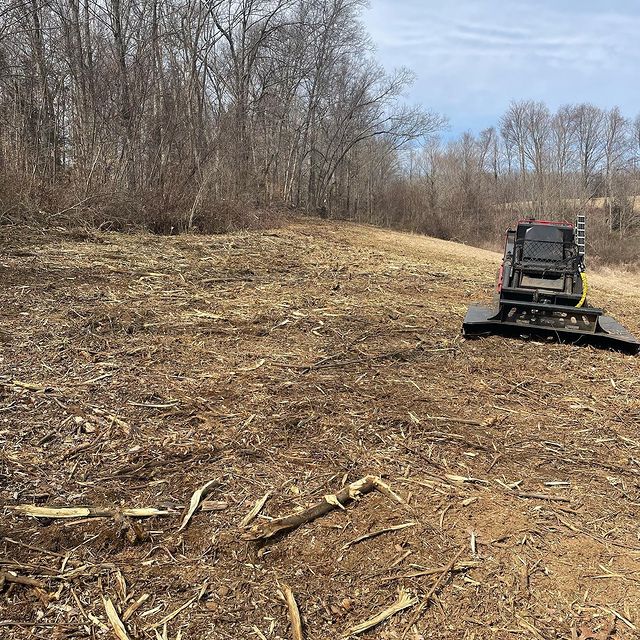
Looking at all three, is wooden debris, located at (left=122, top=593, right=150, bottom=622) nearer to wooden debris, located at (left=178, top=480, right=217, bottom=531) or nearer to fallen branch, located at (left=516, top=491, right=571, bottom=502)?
wooden debris, located at (left=178, top=480, right=217, bottom=531)

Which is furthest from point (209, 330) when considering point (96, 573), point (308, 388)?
point (96, 573)

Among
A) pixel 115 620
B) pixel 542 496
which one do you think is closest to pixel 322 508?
pixel 115 620

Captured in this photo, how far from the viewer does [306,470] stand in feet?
9.41

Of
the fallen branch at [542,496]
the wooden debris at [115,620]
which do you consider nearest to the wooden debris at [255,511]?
the wooden debris at [115,620]

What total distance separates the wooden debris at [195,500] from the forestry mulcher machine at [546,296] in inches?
146

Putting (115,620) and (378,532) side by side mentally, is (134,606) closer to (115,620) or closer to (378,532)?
(115,620)

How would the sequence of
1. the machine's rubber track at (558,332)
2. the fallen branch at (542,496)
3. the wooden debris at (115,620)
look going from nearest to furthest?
the wooden debris at (115,620)
the fallen branch at (542,496)
the machine's rubber track at (558,332)

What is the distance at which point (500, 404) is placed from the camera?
12.9 feet

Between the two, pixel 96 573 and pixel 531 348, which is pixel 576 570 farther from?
pixel 531 348

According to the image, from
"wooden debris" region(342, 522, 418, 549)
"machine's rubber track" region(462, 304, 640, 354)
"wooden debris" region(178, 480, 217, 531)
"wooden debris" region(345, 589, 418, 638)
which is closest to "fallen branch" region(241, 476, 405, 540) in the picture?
"wooden debris" region(342, 522, 418, 549)

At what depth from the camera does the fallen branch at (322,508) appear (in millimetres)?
2359

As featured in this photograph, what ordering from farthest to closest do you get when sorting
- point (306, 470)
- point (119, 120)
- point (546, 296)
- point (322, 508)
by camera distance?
point (119, 120), point (546, 296), point (306, 470), point (322, 508)

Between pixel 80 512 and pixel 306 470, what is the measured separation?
110 centimetres

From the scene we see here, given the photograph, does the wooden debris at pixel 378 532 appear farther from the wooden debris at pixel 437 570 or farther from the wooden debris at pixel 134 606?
the wooden debris at pixel 134 606
